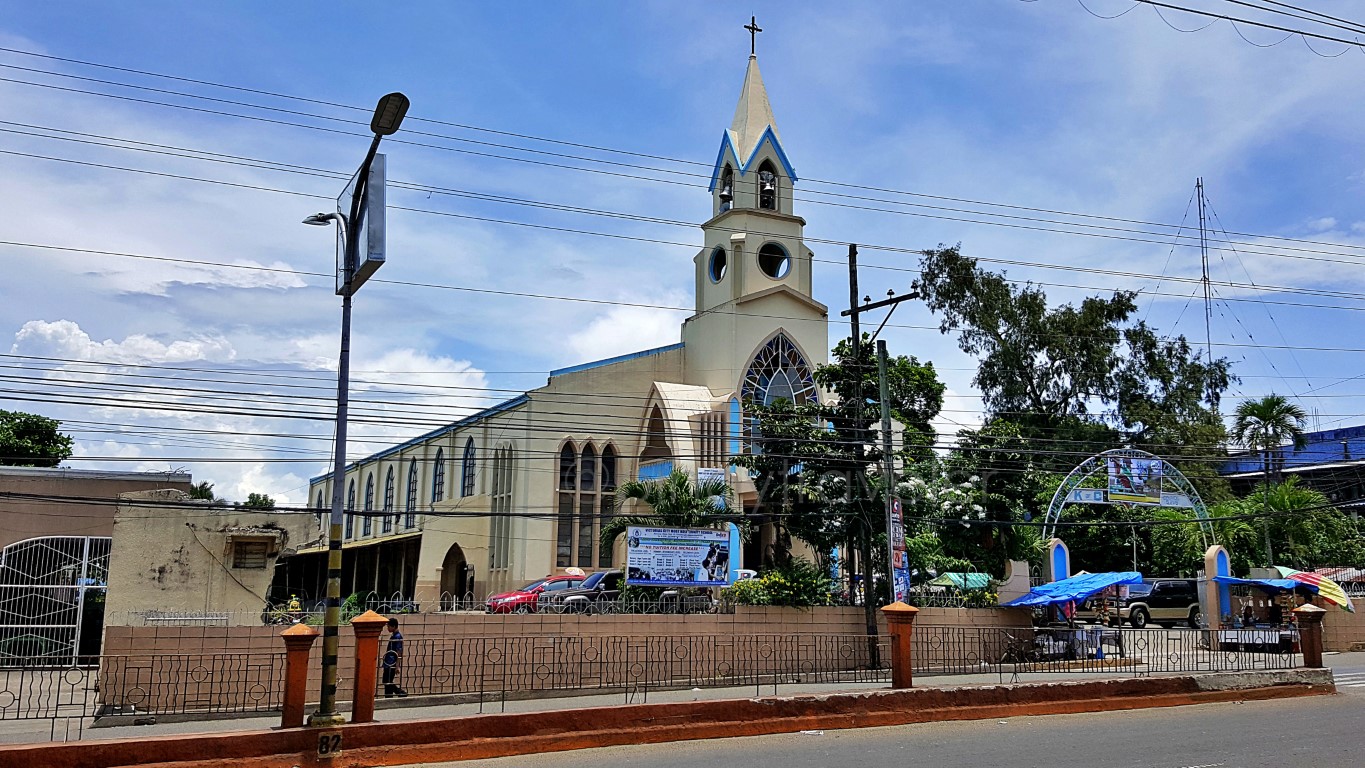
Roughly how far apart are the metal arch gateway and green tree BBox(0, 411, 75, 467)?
129 ft

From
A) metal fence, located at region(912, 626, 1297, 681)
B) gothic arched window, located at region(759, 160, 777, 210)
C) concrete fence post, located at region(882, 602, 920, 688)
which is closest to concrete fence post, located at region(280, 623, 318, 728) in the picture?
concrete fence post, located at region(882, 602, 920, 688)

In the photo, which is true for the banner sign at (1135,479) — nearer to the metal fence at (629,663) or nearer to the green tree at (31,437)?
the metal fence at (629,663)

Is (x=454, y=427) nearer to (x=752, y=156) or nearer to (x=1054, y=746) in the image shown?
(x=752, y=156)

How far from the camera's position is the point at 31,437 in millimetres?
46781

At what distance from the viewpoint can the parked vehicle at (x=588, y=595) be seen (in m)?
21.4

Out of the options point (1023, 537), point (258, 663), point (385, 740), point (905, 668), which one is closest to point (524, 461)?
point (1023, 537)

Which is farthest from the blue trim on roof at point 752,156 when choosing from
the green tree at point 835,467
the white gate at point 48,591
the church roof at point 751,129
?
the white gate at point 48,591

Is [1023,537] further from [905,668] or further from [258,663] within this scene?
[258,663]

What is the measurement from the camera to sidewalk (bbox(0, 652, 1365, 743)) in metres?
14.1

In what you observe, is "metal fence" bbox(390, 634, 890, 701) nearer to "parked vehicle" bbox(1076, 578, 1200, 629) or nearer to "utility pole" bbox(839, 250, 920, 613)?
"utility pole" bbox(839, 250, 920, 613)

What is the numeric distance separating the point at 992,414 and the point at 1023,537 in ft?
46.5

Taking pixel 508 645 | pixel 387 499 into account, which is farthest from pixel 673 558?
pixel 387 499

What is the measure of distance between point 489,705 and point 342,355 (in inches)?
279

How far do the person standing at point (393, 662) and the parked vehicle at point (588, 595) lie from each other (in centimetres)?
382
